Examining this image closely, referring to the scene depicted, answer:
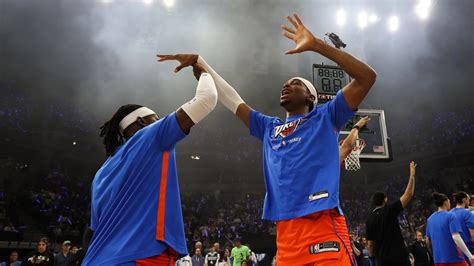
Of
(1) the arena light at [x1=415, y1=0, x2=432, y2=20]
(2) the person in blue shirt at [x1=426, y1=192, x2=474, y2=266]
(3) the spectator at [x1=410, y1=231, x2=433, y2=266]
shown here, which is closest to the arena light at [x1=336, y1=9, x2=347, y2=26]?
(1) the arena light at [x1=415, y1=0, x2=432, y2=20]

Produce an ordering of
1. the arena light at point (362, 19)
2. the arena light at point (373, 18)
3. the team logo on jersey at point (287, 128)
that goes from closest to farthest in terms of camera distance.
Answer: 1. the team logo on jersey at point (287, 128)
2. the arena light at point (362, 19)
3. the arena light at point (373, 18)

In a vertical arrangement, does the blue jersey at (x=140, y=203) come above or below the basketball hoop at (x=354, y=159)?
below

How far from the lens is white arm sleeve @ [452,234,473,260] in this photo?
5035 millimetres

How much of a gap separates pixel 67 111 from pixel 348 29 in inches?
778

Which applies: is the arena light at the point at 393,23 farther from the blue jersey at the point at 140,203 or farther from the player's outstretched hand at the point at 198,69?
the blue jersey at the point at 140,203

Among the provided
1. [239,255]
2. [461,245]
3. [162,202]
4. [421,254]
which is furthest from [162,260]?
[239,255]

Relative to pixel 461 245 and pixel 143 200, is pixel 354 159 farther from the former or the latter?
pixel 143 200

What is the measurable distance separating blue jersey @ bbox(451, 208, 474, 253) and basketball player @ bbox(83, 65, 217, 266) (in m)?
4.72

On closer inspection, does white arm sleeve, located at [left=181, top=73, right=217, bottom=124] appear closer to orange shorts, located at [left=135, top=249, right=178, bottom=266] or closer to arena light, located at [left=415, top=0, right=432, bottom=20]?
orange shorts, located at [left=135, top=249, right=178, bottom=266]

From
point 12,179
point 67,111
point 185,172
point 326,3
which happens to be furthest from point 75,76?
point 326,3

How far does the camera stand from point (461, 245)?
5.11 meters

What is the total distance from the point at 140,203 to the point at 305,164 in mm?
1026

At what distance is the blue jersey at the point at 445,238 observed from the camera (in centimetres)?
537

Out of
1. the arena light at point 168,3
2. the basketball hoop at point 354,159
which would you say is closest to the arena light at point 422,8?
the arena light at point 168,3
